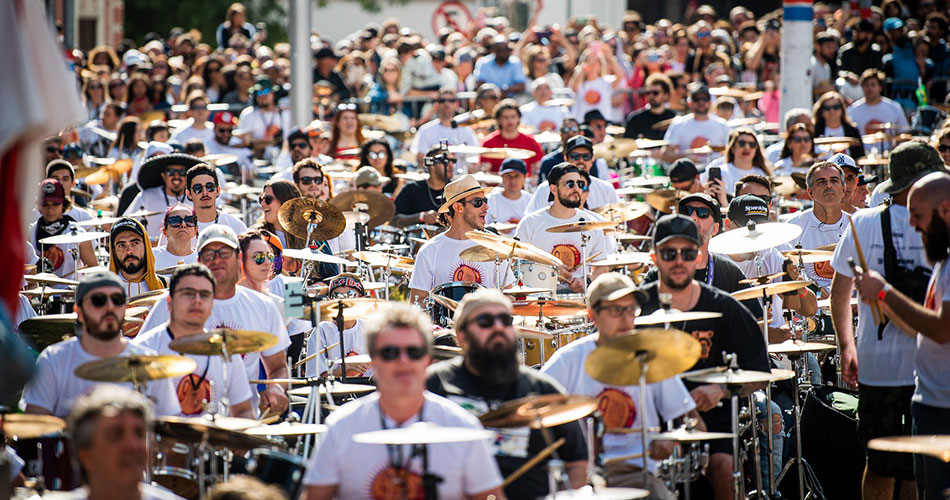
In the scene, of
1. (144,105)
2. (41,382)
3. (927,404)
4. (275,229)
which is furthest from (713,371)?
(144,105)

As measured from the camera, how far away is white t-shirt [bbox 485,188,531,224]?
13.7 m

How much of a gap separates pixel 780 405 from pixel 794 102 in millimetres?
9349

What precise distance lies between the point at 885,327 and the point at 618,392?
1568mm

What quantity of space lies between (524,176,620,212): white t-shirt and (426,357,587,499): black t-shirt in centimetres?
636

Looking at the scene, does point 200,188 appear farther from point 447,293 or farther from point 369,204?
point 447,293

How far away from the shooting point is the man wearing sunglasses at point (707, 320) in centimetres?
739

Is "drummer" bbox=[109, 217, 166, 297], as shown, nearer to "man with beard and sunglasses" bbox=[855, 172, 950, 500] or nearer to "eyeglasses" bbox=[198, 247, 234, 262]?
"eyeglasses" bbox=[198, 247, 234, 262]

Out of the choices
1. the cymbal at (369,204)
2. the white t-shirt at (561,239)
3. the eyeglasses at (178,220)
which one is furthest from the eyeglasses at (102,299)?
the cymbal at (369,204)

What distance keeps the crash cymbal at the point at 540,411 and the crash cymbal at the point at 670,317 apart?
46.3 inches

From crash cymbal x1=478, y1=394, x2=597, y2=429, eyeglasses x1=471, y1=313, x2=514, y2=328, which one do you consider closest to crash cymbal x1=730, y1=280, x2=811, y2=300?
eyeglasses x1=471, y1=313, x2=514, y2=328

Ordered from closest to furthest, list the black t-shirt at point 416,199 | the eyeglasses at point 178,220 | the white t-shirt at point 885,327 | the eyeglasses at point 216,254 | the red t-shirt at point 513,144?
the white t-shirt at point 885,327 < the eyeglasses at point 216,254 < the eyeglasses at point 178,220 < the black t-shirt at point 416,199 < the red t-shirt at point 513,144

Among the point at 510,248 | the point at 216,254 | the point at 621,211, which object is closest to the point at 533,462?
the point at 216,254

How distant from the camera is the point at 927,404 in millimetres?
6605

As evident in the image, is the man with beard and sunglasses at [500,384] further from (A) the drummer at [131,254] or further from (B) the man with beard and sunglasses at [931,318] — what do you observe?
(A) the drummer at [131,254]
